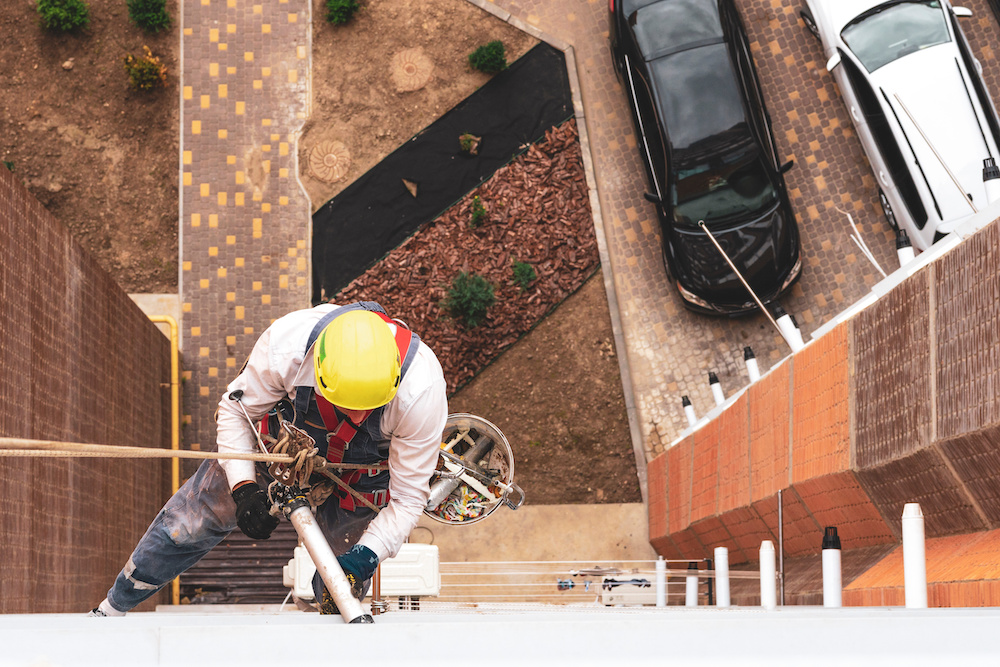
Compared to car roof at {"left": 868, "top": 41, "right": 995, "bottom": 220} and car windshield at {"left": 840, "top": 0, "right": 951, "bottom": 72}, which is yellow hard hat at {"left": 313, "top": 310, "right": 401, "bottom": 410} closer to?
car roof at {"left": 868, "top": 41, "right": 995, "bottom": 220}

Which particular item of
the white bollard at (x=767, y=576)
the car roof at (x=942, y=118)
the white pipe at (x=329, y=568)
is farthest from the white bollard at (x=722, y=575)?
the car roof at (x=942, y=118)

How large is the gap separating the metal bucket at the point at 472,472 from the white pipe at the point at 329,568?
2397 millimetres

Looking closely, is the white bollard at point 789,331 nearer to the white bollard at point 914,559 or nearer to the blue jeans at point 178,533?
the white bollard at point 914,559

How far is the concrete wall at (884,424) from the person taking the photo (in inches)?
129

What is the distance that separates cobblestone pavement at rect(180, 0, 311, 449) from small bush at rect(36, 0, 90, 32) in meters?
1.04

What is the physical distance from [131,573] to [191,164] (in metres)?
Result: 5.34

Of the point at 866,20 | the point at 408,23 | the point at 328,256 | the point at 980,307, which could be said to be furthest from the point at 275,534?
the point at 866,20

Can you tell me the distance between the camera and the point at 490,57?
8.96 meters

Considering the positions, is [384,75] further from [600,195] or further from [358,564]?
[358,564]

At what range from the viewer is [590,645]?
1814 mm

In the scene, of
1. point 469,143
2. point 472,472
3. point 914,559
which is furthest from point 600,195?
point 914,559

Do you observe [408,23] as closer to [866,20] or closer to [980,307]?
[866,20]

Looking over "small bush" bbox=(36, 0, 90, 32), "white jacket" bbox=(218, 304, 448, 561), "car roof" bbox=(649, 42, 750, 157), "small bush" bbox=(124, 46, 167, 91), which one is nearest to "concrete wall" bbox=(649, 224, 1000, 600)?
"white jacket" bbox=(218, 304, 448, 561)

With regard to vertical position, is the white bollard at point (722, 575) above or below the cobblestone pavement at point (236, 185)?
below
